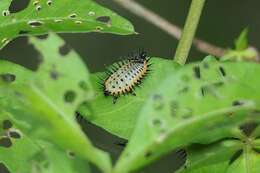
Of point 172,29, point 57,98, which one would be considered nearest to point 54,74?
point 57,98

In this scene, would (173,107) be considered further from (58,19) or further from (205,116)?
(58,19)

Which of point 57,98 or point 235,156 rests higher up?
point 57,98

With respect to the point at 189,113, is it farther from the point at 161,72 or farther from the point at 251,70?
the point at 161,72

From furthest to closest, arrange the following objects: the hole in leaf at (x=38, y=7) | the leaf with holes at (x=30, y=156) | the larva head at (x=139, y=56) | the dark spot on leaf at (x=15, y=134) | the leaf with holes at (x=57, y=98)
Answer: the larva head at (x=139, y=56) → the hole in leaf at (x=38, y=7) → the dark spot on leaf at (x=15, y=134) → the leaf with holes at (x=30, y=156) → the leaf with holes at (x=57, y=98)

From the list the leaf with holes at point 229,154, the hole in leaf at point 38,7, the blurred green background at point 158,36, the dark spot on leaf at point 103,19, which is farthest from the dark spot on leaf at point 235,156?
the blurred green background at point 158,36

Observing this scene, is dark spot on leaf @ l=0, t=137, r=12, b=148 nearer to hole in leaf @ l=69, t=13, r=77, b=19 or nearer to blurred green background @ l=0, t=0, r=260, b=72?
hole in leaf @ l=69, t=13, r=77, b=19

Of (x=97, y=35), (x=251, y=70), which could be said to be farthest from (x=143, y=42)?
(x=251, y=70)

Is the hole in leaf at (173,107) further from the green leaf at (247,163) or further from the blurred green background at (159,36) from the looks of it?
the blurred green background at (159,36)
